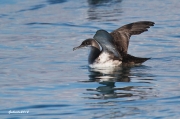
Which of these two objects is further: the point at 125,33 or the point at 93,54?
the point at 125,33

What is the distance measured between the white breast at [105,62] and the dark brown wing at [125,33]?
271 millimetres

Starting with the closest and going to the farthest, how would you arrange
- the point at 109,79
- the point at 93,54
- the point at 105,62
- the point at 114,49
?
the point at 109,79
the point at 114,49
the point at 105,62
the point at 93,54

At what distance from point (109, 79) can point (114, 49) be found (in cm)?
A: 127

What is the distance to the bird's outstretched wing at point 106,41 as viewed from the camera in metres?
13.7

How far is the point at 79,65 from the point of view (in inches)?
588

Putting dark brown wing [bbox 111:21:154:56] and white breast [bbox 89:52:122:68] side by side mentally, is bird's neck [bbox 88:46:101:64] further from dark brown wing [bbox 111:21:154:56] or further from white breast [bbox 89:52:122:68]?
dark brown wing [bbox 111:21:154:56]

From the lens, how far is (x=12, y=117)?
1041 centimetres

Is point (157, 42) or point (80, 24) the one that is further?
point (80, 24)

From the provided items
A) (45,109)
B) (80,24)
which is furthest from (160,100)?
(80,24)

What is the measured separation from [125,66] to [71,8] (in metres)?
8.14

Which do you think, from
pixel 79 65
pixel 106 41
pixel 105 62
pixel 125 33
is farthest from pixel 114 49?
pixel 79 65

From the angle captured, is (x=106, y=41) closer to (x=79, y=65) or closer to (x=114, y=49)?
(x=114, y=49)

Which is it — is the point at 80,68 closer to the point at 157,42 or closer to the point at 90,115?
the point at 157,42

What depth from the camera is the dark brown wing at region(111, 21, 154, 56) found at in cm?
1481
